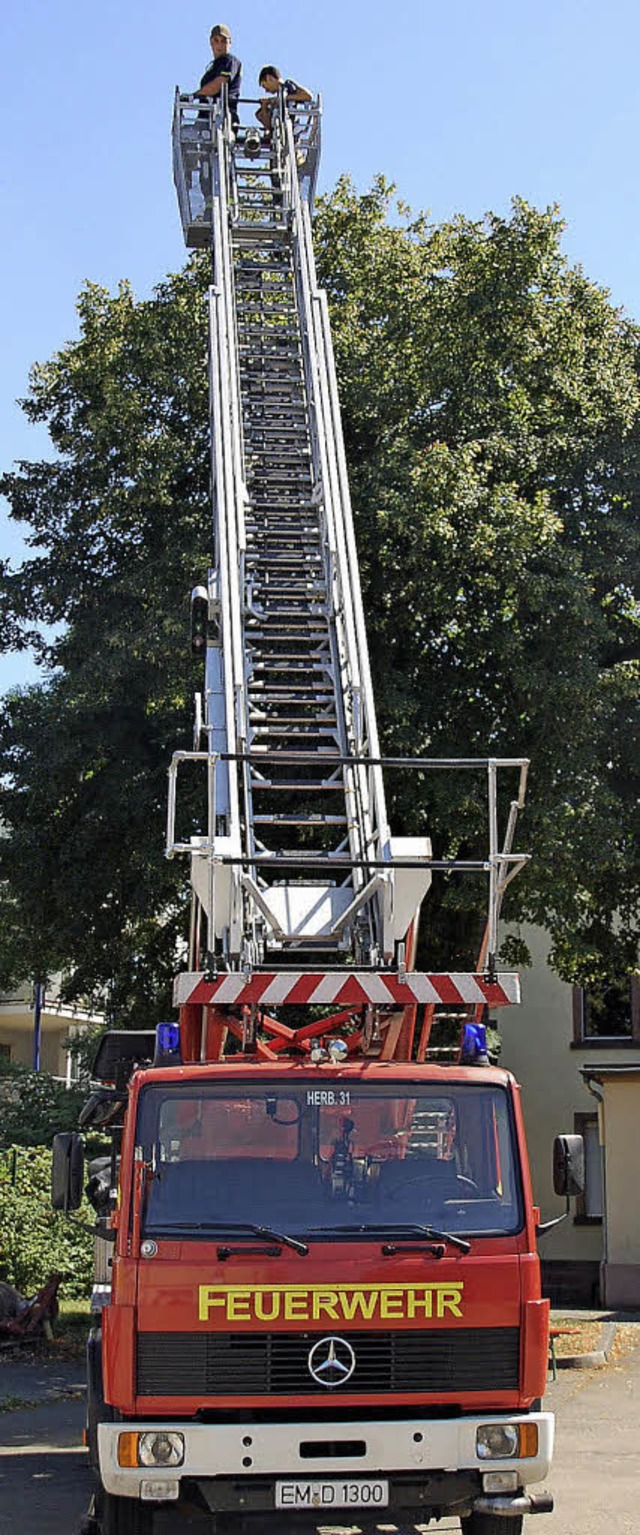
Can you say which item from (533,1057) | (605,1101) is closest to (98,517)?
(605,1101)

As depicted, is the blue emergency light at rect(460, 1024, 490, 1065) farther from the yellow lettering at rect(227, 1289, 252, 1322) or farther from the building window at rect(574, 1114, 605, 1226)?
the building window at rect(574, 1114, 605, 1226)

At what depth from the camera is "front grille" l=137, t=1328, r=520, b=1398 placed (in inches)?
252

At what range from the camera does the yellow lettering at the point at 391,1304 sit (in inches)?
255

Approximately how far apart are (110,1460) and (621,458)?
1276 centimetres

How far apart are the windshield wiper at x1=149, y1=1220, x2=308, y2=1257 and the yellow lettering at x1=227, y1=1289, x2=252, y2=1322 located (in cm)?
23

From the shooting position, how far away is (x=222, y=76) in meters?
16.0

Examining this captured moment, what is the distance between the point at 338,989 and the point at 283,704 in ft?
15.5

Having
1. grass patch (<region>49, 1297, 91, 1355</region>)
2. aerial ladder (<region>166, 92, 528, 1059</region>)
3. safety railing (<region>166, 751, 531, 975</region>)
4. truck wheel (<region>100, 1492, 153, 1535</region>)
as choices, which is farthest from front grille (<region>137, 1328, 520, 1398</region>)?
grass patch (<region>49, 1297, 91, 1355</region>)

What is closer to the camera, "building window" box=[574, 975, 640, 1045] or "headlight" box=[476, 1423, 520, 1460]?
"headlight" box=[476, 1423, 520, 1460]

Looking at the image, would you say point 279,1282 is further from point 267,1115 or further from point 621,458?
point 621,458

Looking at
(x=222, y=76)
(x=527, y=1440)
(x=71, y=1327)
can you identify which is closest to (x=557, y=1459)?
(x=527, y=1440)

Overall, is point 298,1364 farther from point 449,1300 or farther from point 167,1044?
point 167,1044

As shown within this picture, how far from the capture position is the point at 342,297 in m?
19.0

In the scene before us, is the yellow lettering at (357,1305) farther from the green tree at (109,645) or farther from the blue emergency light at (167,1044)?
the green tree at (109,645)
